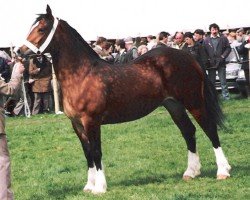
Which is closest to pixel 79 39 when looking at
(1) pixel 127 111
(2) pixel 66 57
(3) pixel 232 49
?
(2) pixel 66 57

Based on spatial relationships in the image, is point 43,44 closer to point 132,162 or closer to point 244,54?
point 132,162

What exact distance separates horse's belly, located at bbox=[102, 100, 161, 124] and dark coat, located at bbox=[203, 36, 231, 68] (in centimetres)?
1129

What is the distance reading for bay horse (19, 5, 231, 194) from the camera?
9695 millimetres

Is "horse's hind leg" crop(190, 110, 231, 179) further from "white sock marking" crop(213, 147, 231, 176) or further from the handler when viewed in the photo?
the handler

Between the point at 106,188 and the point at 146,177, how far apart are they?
1.05 meters

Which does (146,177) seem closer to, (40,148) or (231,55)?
(40,148)

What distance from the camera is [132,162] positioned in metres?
12.0

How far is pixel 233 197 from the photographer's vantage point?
8719 mm

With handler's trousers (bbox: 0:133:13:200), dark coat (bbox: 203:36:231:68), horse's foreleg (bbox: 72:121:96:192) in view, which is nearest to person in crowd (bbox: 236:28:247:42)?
dark coat (bbox: 203:36:231:68)

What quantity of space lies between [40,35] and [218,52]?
12.4m

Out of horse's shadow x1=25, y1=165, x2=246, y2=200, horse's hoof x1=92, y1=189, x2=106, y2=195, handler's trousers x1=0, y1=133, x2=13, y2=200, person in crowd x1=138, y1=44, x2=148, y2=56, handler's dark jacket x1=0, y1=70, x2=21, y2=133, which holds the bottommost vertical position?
horse's shadow x1=25, y1=165, x2=246, y2=200

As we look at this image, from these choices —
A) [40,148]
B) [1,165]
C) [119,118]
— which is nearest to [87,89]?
[119,118]

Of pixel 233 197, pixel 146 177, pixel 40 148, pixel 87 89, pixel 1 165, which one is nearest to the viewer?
pixel 1 165

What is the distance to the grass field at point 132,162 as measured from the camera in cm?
949
